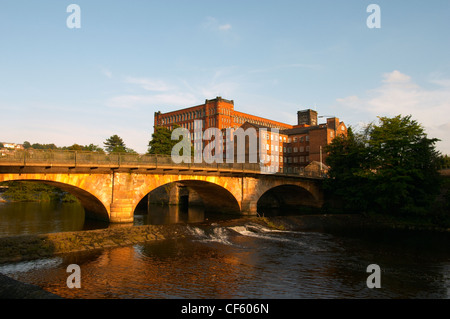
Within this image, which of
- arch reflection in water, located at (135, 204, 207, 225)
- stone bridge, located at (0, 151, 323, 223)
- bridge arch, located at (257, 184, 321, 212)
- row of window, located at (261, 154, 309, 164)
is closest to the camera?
stone bridge, located at (0, 151, 323, 223)

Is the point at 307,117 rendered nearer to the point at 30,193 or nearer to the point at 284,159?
the point at 284,159

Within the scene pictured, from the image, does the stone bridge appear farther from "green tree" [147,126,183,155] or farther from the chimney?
the chimney

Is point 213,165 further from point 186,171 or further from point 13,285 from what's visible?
point 13,285

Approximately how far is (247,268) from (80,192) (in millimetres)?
21839

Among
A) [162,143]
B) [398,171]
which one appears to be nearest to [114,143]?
[162,143]

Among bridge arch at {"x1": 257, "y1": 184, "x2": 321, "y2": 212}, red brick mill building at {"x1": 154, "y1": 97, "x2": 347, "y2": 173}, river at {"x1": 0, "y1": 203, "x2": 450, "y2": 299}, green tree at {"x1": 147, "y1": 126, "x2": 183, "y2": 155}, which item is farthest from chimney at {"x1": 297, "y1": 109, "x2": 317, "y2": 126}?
river at {"x1": 0, "y1": 203, "x2": 450, "y2": 299}

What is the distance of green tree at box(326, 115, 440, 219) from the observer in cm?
4388

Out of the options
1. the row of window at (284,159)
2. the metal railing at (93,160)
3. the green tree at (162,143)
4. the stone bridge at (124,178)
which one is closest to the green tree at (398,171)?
the stone bridge at (124,178)

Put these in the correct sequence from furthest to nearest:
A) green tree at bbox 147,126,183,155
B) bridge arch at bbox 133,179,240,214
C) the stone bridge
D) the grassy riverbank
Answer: green tree at bbox 147,126,183,155 < the grassy riverbank < bridge arch at bbox 133,179,240,214 < the stone bridge

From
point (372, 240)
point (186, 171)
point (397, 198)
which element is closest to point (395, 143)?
point (397, 198)

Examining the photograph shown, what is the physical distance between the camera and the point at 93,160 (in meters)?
32.2

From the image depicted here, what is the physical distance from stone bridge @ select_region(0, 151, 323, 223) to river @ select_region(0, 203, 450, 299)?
19.2ft
